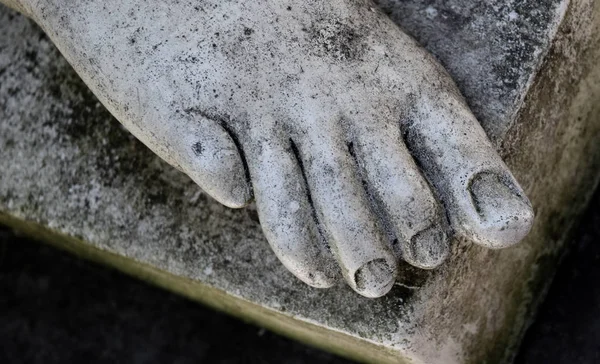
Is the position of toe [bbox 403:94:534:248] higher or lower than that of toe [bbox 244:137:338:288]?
higher

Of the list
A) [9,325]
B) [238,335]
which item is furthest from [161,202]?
[9,325]

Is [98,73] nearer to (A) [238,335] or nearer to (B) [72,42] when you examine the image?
(B) [72,42]

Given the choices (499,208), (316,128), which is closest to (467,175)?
(499,208)

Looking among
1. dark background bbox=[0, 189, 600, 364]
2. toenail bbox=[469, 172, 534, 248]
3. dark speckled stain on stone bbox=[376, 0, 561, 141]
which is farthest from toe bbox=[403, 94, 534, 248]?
dark background bbox=[0, 189, 600, 364]

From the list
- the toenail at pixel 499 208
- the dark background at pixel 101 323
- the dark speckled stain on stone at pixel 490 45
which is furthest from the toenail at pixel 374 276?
the dark background at pixel 101 323

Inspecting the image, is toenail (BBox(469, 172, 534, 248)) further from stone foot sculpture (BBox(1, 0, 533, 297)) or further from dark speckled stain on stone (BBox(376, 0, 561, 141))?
dark speckled stain on stone (BBox(376, 0, 561, 141))

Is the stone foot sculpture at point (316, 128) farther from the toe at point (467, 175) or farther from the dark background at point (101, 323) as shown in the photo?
the dark background at point (101, 323)
